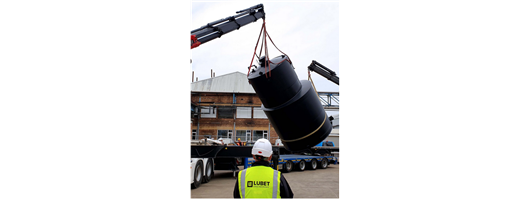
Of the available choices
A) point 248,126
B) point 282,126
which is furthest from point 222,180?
point 248,126

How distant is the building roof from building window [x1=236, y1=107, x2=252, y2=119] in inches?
70.1

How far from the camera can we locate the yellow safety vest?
2.68 metres

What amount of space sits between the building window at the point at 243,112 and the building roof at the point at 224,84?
5.84ft

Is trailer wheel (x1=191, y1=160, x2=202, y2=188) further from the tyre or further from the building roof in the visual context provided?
the building roof

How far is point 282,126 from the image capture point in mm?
3775

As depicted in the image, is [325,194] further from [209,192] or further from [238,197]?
[238,197]

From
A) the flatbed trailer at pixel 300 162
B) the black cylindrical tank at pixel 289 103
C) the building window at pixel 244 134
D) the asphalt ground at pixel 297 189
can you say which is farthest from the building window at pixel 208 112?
the black cylindrical tank at pixel 289 103

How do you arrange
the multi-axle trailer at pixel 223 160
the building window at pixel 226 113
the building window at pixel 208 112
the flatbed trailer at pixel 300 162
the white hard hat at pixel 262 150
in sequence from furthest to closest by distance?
the building window at pixel 226 113 < the building window at pixel 208 112 < the flatbed trailer at pixel 300 162 < the multi-axle trailer at pixel 223 160 < the white hard hat at pixel 262 150

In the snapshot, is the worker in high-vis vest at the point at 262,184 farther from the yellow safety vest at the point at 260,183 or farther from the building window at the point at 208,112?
the building window at the point at 208,112

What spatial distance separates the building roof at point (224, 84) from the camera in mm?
27359

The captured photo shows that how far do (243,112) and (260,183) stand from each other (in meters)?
24.0
